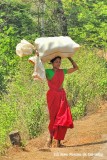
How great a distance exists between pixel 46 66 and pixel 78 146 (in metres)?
7.51

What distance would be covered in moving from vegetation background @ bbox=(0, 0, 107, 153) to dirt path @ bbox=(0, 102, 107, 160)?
502mm

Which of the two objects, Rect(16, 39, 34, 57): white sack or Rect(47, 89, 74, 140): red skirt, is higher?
Rect(16, 39, 34, 57): white sack

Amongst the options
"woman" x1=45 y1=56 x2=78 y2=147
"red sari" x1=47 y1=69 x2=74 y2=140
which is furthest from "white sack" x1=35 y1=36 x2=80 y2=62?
"red sari" x1=47 y1=69 x2=74 y2=140

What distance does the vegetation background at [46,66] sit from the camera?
8367 millimetres

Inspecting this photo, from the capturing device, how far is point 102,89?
1094 centimetres

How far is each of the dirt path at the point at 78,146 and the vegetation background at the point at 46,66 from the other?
0.50 metres

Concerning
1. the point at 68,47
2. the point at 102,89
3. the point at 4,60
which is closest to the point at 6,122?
the point at 68,47

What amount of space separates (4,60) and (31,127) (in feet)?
24.6

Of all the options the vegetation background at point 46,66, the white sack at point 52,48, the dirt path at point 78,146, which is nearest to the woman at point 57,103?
the white sack at point 52,48

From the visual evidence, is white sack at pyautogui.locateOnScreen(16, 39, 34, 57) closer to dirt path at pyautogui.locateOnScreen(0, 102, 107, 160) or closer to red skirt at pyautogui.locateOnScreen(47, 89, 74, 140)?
red skirt at pyautogui.locateOnScreen(47, 89, 74, 140)

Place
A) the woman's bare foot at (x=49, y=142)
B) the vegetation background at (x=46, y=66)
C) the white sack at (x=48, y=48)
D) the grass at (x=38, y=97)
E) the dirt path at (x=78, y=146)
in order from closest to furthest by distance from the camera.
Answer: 1. the dirt path at (x=78, y=146)
2. the white sack at (x=48, y=48)
3. the woman's bare foot at (x=49, y=142)
4. the grass at (x=38, y=97)
5. the vegetation background at (x=46, y=66)

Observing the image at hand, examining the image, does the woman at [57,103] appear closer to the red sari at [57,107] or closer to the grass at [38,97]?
the red sari at [57,107]

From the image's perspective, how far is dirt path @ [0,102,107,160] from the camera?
6.00 metres

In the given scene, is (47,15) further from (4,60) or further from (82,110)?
(82,110)
